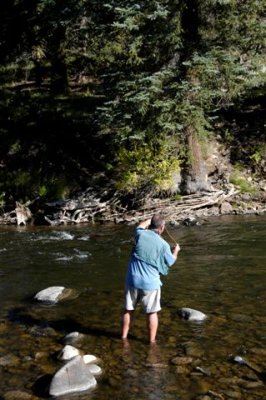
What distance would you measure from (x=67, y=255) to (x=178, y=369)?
7.43 meters

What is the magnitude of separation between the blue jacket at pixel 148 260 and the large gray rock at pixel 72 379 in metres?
1.55

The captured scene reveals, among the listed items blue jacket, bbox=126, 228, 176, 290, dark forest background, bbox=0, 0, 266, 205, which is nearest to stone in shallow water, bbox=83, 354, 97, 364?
Answer: blue jacket, bbox=126, 228, 176, 290

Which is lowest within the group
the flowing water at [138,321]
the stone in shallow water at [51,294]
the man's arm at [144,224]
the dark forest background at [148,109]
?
the flowing water at [138,321]

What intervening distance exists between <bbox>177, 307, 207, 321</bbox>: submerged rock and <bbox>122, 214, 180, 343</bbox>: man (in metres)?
1.05

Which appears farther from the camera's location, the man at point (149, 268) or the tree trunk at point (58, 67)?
the tree trunk at point (58, 67)

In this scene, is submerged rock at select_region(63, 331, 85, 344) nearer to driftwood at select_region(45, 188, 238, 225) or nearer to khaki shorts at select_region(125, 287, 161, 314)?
khaki shorts at select_region(125, 287, 161, 314)

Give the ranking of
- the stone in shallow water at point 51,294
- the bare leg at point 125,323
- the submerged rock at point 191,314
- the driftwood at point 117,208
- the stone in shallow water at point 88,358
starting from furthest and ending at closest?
the driftwood at point 117,208 → the stone in shallow water at point 51,294 → the submerged rock at point 191,314 → the bare leg at point 125,323 → the stone in shallow water at point 88,358

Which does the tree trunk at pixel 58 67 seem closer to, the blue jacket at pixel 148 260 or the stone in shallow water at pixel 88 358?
the blue jacket at pixel 148 260

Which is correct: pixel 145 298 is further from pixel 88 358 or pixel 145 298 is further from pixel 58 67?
pixel 58 67

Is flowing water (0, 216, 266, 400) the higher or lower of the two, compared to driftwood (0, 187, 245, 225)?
lower

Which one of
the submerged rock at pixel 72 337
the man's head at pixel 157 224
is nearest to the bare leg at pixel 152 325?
the submerged rock at pixel 72 337

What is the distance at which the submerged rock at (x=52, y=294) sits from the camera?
9898 millimetres

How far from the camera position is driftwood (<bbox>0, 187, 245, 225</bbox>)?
1933 centimetres

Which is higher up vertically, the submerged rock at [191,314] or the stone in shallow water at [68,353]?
the stone in shallow water at [68,353]
